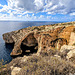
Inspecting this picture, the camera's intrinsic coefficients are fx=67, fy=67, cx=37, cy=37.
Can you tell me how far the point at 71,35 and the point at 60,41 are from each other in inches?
172

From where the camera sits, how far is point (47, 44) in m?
26.6

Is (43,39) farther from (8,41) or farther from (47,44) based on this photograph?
(8,41)

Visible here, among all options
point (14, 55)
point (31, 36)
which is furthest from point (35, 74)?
point (31, 36)

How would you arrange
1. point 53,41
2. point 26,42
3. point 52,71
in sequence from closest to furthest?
point 52,71 < point 53,41 < point 26,42

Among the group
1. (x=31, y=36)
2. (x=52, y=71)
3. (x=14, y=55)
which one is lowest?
(x=14, y=55)

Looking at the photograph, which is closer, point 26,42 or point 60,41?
point 60,41

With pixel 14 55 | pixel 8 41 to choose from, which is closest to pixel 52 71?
pixel 14 55

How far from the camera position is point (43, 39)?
27.2 metres

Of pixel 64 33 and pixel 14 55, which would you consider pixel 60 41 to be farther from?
pixel 14 55

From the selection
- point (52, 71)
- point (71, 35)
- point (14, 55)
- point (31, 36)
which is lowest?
point (14, 55)

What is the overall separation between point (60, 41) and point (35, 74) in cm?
2175

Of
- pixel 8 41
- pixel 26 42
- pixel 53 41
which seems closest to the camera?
pixel 53 41

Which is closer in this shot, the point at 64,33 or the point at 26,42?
the point at 64,33

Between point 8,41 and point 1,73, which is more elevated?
point 1,73
